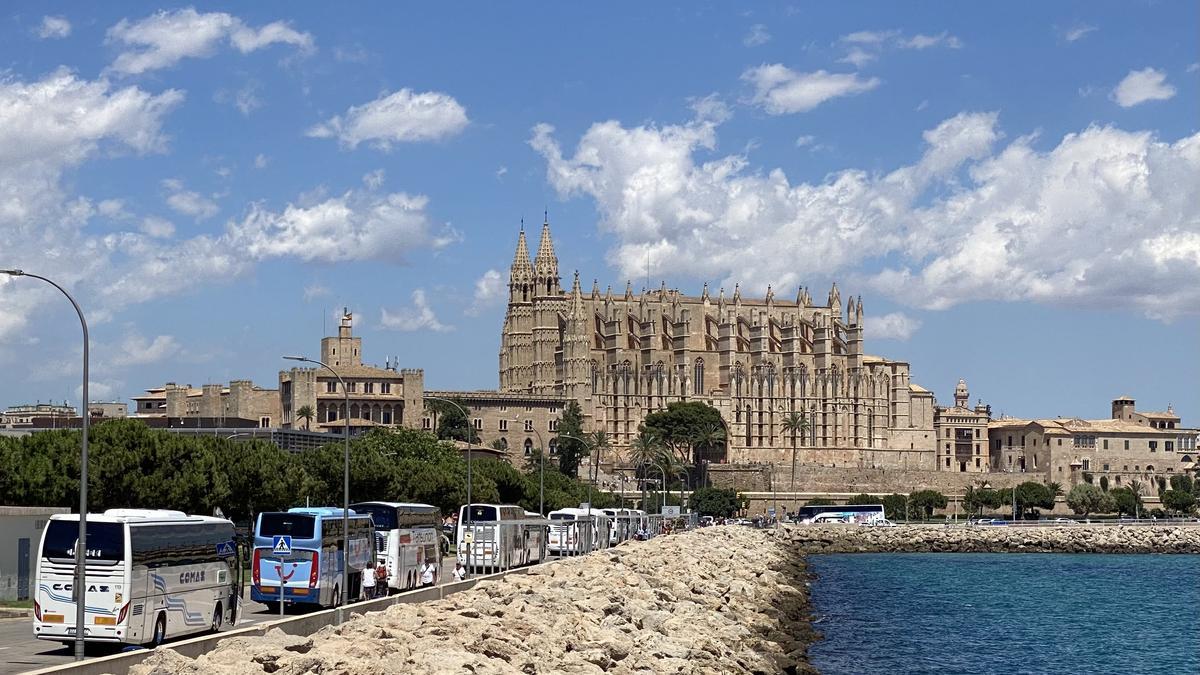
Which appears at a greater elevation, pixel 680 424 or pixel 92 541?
pixel 680 424

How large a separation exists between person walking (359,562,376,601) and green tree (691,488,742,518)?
10292 cm

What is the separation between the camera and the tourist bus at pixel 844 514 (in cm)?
13338

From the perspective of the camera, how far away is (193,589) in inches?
1161

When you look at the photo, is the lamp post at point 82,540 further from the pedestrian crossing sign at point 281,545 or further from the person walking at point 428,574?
the person walking at point 428,574

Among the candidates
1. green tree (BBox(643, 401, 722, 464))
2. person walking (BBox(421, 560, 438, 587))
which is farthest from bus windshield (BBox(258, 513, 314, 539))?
green tree (BBox(643, 401, 722, 464))

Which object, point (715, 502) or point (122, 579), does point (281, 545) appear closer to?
point (122, 579)

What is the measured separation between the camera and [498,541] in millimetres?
50375

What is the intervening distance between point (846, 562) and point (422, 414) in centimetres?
6673

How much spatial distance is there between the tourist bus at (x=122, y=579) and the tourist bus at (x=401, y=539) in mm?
13696

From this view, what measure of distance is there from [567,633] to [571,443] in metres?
120

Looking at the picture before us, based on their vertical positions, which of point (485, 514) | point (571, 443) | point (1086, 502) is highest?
point (571, 443)

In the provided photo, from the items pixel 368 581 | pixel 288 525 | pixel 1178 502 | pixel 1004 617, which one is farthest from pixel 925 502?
pixel 288 525

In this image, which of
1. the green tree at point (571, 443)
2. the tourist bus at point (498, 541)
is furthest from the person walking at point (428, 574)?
the green tree at point (571, 443)

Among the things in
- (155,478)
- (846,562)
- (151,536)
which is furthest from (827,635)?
(846,562)
